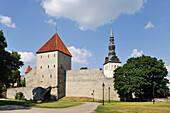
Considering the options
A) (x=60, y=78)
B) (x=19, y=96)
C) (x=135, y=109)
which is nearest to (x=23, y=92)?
(x=19, y=96)

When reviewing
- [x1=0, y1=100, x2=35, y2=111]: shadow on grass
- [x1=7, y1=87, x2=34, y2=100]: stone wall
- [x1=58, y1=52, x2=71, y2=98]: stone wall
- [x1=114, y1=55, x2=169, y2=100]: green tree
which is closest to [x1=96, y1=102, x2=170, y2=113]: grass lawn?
[x1=0, y1=100, x2=35, y2=111]: shadow on grass

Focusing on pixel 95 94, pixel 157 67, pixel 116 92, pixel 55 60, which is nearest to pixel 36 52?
pixel 55 60

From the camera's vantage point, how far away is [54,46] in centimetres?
4525

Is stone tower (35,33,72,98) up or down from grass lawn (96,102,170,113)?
up

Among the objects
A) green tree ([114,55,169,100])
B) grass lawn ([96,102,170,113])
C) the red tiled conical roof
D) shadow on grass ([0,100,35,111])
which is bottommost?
shadow on grass ([0,100,35,111])

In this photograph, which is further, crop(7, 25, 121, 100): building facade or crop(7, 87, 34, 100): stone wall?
crop(7, 87, 34, 100): stone wall

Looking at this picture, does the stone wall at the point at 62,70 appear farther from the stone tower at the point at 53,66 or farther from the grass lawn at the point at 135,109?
the grass lawn at the point at 135,109

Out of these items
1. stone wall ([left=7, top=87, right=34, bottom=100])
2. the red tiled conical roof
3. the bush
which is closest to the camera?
stone wall ([left=7, top=87, right=34, bottom=100])

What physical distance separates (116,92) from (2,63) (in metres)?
25.9

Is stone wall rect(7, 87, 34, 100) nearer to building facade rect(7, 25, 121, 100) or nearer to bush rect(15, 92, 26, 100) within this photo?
building facade rect(7, 25, 121, 100)

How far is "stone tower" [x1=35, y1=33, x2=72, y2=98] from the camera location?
4336 centimetres

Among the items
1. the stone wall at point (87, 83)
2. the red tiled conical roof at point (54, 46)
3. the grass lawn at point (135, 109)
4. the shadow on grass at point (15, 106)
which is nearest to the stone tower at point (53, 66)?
the red tiled conical roof at point (54, 46)

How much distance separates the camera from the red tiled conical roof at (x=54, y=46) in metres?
45.1

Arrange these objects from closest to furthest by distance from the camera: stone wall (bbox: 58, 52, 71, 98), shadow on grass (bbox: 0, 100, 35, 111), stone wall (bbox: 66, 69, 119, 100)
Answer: shadow on grass (bbox: 0, 100, 35, 111) < stone wall (bbox: 66, 69, 119, 100) < stone wall (bbox: 58, 52, 71, 98)
